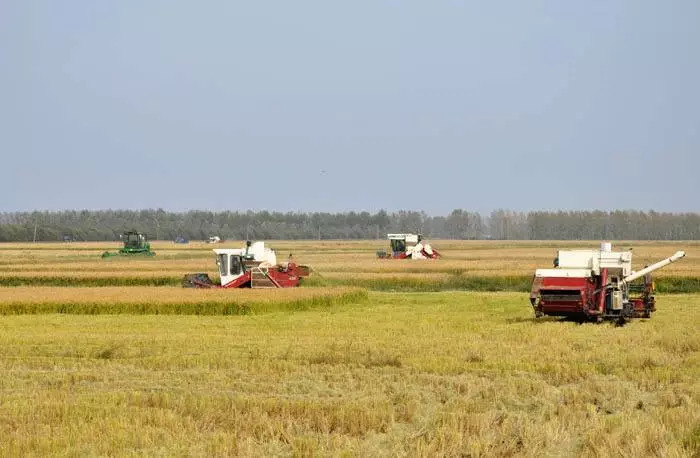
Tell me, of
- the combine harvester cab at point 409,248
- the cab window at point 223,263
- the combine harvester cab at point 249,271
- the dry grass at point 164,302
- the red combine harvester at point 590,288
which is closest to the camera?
the red combine harvester at point 590,288

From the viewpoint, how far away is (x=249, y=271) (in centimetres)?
3912

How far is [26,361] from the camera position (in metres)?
18.4

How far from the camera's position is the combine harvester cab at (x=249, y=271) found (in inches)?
1529

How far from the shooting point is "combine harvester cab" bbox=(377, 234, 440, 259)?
68688 millimetres

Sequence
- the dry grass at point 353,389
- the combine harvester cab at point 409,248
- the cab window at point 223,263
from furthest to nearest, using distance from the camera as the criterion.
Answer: the combine harvester cab at point 409,248 < the cab window at point 223,263 < the dry grass at point 353,389

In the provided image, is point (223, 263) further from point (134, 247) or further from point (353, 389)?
point (134, 247)

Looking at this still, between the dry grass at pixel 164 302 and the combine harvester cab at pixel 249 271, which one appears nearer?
the dry grass at pixel 164 302

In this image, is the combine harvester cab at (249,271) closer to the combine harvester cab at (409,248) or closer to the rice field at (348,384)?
the rice field at (348,384)

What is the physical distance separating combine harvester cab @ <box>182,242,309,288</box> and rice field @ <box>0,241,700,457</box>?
7901 millimetres

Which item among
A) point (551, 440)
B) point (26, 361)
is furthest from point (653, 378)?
point (26, 361)

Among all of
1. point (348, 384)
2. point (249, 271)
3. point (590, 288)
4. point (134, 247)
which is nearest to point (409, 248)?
point (134, 247)

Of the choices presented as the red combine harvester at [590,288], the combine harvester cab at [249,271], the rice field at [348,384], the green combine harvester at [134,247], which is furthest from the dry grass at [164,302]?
the green combine harvester at [134,247]

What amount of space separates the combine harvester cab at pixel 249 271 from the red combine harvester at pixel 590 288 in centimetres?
1450

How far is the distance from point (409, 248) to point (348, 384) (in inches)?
2133
